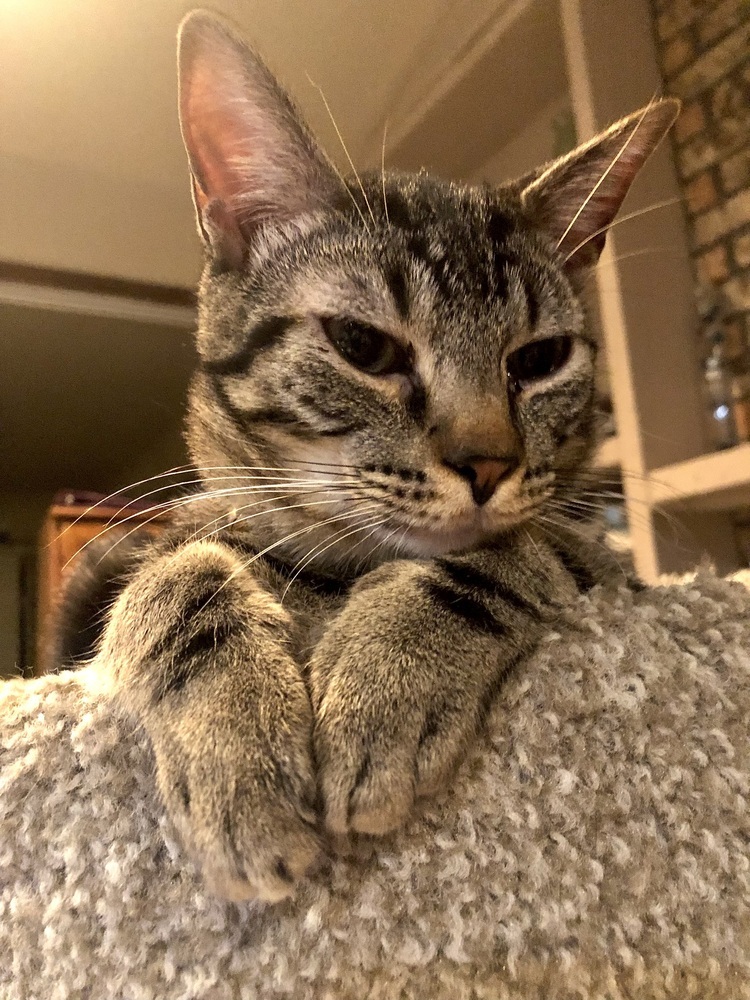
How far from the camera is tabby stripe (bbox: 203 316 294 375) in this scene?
72cm

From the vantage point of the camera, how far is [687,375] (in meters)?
1.40

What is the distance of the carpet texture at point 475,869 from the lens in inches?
18.4

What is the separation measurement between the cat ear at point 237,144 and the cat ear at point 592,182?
0.87 ft

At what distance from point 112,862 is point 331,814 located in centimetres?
15

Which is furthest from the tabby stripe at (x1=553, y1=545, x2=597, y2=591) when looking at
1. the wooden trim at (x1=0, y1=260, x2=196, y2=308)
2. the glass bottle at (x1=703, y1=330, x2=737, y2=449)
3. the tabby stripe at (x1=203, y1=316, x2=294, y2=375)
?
the wooden trim at (x1=0, y1=260, x2=196, y2=308)

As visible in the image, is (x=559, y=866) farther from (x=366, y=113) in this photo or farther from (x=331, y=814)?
(x=366, y=113)

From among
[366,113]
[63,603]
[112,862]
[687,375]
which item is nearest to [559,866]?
[112,862]

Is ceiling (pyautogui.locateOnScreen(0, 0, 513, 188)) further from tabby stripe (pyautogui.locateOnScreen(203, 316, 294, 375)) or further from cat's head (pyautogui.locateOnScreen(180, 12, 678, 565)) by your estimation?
tabby stripe (pyautogui.locateOnScreen(203, 316, 294, 375))

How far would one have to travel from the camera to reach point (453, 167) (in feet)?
6.66

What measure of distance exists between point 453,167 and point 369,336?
60.7 inches

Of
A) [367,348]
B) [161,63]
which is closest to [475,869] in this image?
[367,348]

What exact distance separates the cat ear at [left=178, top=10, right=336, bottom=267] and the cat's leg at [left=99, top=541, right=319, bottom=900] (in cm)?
40

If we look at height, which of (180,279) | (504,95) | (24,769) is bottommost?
(24,769)

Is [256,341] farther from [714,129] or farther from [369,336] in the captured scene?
[714,129]
